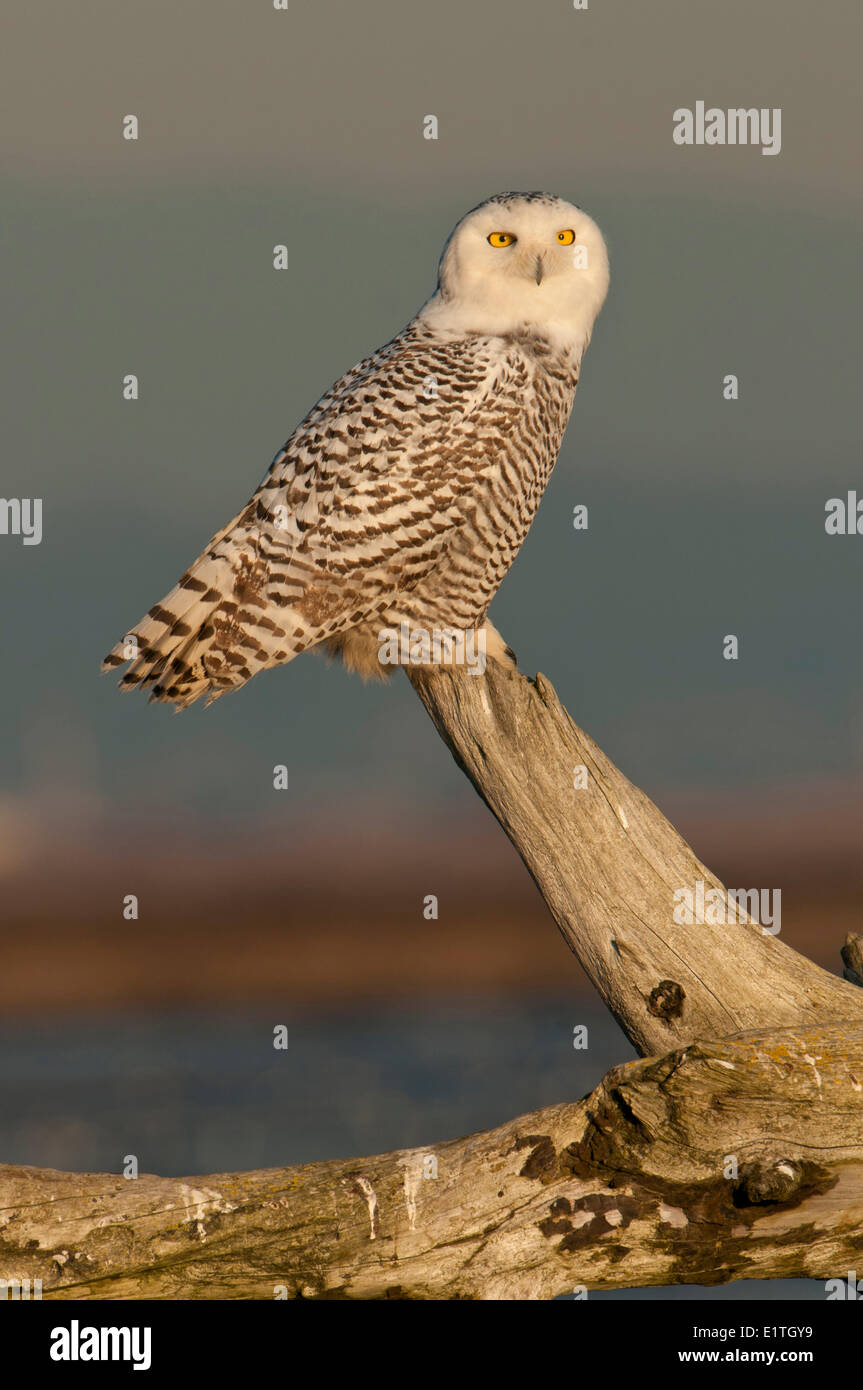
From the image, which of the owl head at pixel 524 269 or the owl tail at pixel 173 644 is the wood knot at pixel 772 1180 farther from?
the owl head at pixel 524 269

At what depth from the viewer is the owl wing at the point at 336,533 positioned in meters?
5.94

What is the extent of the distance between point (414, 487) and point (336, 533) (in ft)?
1.42

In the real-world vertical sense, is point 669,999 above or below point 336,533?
below

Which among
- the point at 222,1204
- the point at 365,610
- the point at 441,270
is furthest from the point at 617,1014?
the point at 441,270

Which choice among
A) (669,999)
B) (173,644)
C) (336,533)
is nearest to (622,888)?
(669,999)

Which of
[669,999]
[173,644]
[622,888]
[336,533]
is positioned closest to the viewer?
[669,999]

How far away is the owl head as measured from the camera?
6.34 m

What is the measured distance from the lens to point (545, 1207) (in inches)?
168

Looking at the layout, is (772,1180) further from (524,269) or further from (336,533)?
(524,269)

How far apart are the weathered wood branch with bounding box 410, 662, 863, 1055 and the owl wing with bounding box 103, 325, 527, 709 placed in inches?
32.3

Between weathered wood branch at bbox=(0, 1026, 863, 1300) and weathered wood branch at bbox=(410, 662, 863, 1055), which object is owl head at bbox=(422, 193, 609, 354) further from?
weathered wood branch at bbox=(0, 1026, 863, 1300)

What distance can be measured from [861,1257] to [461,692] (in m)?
2.74

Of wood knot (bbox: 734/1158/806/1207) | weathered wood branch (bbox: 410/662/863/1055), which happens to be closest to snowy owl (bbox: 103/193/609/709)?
weathered wood branch (bbox: 410/662/863/1055)

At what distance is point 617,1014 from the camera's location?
534 cm
